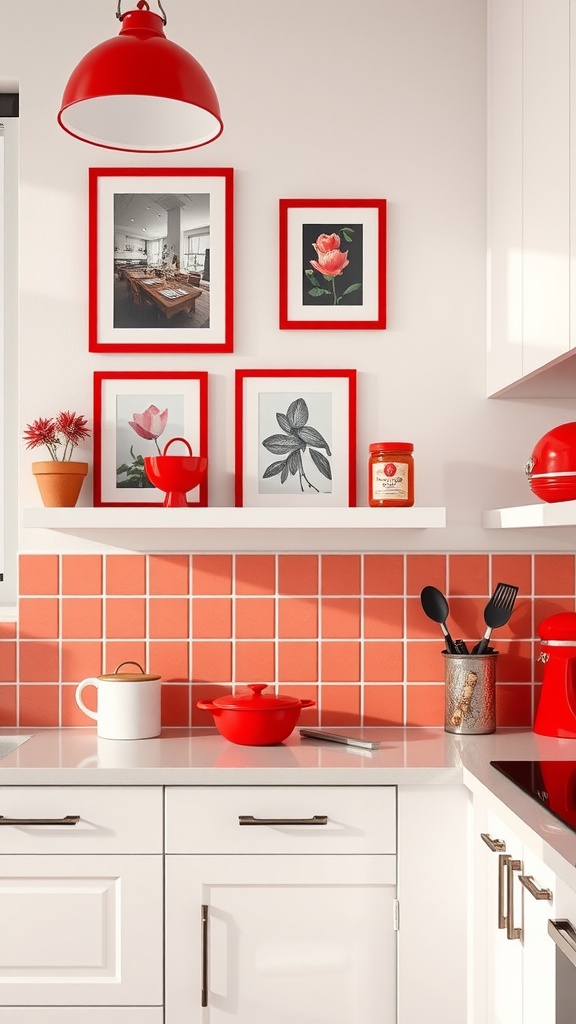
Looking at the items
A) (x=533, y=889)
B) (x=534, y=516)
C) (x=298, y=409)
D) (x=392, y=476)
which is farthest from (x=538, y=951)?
(x=298, y=409)

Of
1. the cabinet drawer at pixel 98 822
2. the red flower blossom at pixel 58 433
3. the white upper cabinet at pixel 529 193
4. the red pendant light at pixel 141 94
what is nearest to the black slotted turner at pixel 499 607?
the white upper cabinet at pixel 529 193

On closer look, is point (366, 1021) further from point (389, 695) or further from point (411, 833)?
point (389, 695)

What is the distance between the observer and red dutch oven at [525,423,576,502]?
6.64ft

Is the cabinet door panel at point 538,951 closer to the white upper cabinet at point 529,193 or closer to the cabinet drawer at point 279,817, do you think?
the cabinet drawer at point 279,817

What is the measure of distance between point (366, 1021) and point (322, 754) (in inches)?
21.8

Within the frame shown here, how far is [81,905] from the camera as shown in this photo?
2.02 metres

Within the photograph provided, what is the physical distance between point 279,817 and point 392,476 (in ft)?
2.73

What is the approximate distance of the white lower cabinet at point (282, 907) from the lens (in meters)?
2.02

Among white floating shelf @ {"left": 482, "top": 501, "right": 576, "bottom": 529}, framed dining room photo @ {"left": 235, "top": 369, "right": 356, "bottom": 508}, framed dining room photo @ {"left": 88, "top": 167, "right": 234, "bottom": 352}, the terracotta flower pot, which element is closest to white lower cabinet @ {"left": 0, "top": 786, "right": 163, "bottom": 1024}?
the terracotta flower pot

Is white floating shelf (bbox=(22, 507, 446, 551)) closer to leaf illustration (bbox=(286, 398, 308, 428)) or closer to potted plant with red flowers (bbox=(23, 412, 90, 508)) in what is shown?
potted plant with red flowers (bbox=(23, 412, 90, 508))

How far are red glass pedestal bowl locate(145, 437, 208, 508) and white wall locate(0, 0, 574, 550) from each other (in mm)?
181

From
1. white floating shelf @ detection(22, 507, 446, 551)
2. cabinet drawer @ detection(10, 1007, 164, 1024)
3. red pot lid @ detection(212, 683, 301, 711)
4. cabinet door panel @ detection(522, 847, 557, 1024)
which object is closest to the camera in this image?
cabinet door panel @ detection(522, 847, 557, 1024)

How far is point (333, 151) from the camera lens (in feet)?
8.33

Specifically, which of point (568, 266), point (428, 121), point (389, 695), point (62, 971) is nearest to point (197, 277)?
point (428, 121)
